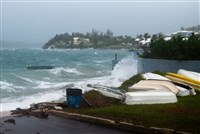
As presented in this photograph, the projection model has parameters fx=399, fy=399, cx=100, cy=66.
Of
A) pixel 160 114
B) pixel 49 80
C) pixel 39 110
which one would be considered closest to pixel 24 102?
pixel 39 110

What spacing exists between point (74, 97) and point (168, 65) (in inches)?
378

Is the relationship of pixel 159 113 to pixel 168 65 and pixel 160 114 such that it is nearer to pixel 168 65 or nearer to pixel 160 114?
pixel 160 114

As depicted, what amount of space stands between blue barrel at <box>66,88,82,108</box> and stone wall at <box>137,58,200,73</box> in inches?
364

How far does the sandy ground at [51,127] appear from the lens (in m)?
10.6

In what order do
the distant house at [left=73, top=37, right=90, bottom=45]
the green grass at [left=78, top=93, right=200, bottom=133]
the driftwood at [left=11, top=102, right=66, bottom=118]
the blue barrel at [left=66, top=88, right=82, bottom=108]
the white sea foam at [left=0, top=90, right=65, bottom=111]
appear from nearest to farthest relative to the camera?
the green grass at [left=78, top=93, right=200, bottom=133] → the driftwood at [left=11, top=102, right=66, bottom=118] → the blue barrel at [left=66, top=88, right=82, bottom=108] → the white sea foam at [left=0, top=90, right=65, bottom=111] → the distant house at [left=73, top=37, right=90, bottom=45]

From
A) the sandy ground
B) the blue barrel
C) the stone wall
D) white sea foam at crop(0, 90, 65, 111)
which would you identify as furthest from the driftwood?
the stone wall

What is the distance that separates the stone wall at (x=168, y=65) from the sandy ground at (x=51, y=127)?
35.6ft

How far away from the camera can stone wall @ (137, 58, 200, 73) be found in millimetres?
21281

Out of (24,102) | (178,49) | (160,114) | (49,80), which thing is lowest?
(49,80)

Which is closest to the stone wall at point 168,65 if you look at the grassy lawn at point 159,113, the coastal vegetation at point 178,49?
the coastal vegetation at point 178,49

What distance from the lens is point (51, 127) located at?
11.1 metres

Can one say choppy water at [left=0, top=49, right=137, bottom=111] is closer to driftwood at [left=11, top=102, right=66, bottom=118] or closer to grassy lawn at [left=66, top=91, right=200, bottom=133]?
driftwood at [left=11, top=102, right=66, bottom=118]

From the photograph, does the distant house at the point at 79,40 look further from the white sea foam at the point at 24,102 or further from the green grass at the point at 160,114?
the green grass at the point at 160,114

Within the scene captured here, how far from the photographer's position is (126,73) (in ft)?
110
